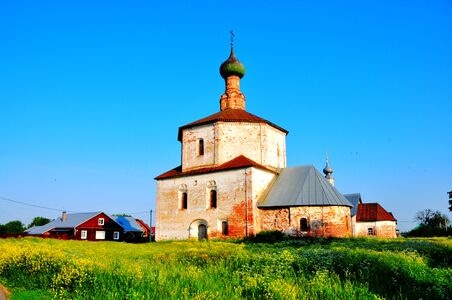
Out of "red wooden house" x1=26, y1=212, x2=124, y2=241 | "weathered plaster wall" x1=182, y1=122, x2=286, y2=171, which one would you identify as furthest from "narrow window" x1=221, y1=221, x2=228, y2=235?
"red wooden house" x1=26, y1=212, x2=124, y2=241

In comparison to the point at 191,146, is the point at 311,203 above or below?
below

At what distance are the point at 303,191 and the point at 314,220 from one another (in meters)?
2.22

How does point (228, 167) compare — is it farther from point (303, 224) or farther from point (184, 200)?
point (303, 224)

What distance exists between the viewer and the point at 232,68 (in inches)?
1293

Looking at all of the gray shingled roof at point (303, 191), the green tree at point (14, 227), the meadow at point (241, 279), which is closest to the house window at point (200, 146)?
the gray shingled roof at point (303, 191)

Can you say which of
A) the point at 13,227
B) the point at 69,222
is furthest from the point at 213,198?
the point at 13,227

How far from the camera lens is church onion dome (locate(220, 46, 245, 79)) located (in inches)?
1294

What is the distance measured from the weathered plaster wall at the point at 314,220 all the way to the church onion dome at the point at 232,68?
13.1 m

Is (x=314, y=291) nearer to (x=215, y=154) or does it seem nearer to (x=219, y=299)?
(x=219, y=299)

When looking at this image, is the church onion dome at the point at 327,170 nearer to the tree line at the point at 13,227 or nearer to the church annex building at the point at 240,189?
the church annex building at the point at 240,189

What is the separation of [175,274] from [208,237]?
18699mm

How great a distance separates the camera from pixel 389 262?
954 cm

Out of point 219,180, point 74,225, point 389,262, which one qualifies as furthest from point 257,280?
point 74,225

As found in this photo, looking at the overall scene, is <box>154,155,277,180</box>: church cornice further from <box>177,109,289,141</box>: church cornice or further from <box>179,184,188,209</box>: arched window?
<box>177,109,289,141</box>: church cornice
